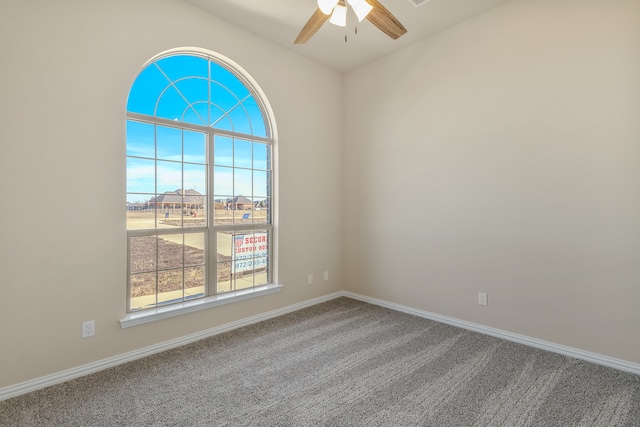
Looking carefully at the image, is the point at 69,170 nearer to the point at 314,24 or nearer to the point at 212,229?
the point at 212,229

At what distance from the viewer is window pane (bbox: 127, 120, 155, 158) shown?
254 cm

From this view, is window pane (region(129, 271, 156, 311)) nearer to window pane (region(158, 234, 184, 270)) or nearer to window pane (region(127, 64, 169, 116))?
window pane (region(158, 234, 184, 270))

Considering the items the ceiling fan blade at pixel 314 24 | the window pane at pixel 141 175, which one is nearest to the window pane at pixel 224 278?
the window pane at pixel 141 175

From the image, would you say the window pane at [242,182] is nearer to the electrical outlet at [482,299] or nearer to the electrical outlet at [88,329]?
the electrical outlet at [88,329]

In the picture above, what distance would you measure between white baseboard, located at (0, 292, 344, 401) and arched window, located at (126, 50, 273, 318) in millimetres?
317

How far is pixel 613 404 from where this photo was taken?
188cm

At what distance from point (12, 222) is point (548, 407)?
345cm

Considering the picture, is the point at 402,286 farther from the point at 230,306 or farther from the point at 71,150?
the point at 71,150

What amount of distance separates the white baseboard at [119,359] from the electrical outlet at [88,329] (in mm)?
209

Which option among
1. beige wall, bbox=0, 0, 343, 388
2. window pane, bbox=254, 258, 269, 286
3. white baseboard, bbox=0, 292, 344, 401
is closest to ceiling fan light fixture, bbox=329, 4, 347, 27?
beige wall, bbox=0, 0, 343, 388

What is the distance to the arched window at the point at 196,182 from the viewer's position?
2600 millimetres

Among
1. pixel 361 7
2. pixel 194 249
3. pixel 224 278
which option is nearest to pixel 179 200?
pixel 194 249

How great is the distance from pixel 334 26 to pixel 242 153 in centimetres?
154

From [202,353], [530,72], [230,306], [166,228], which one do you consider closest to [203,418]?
[202,353]
